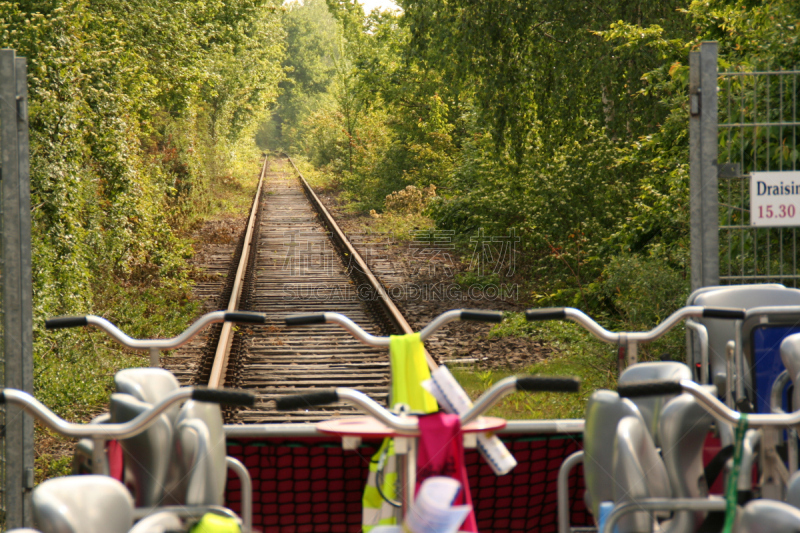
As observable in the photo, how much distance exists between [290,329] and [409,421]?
324 inches

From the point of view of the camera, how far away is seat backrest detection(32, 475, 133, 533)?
2.01m

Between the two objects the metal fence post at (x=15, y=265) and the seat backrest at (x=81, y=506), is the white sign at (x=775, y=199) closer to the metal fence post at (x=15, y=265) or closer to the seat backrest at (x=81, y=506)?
the seat backrest at (x=81, y=506)

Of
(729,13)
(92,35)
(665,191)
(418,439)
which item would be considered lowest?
(418,439)

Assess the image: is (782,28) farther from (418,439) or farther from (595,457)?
(418,439)

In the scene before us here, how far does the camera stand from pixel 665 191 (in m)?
9.75

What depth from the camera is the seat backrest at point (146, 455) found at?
282cm

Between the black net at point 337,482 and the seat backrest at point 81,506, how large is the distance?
1.54 metres

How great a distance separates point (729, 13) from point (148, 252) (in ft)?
31.6

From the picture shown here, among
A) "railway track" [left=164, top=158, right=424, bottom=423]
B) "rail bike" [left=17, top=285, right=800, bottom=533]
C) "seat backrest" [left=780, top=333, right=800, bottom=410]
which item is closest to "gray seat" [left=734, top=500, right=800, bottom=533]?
"rail bike" [left=17, top=285, right=800, bottom=533]

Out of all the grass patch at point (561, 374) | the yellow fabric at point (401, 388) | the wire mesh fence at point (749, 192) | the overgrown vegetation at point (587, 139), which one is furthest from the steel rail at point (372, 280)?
the yellow fabric at point (401, 388)

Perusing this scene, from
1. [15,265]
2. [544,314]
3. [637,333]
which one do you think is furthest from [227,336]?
[637,333]

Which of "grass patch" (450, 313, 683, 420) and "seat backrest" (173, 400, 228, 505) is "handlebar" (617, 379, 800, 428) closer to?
"seat backrest" (173, 400, 228, 505)

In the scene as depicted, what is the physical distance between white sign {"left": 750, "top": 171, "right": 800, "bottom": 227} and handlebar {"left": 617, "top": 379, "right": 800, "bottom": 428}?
2.36 metres

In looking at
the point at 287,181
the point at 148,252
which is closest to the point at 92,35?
the point at 148,252
